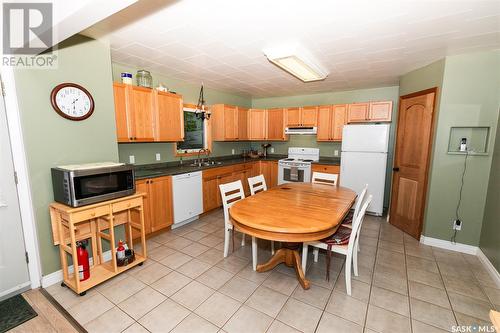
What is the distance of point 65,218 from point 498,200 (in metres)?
4.55

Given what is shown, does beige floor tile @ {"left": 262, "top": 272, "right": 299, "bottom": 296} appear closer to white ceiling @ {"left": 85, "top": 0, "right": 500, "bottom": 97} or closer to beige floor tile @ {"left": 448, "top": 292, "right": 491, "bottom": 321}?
beige floor tile @ {"left": 448, "top": 292, "right": 491, "bottom": 321}

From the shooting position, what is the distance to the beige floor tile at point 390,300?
6.37 ft

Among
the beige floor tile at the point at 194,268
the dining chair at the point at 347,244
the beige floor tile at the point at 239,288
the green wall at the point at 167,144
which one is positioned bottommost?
the beige floor tile at the point at 194,268

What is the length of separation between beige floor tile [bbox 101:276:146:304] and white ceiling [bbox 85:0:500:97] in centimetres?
254

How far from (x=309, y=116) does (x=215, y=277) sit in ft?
13.0

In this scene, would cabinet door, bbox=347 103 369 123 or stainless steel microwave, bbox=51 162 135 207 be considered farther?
cabinet door, bbox=347 103 369 123

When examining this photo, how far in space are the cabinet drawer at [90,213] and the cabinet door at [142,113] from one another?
126 centimetres

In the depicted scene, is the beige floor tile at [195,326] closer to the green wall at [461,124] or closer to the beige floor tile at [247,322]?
the beige floor tile at [247,322]

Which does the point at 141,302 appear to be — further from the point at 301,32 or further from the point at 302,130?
the point at 302,130

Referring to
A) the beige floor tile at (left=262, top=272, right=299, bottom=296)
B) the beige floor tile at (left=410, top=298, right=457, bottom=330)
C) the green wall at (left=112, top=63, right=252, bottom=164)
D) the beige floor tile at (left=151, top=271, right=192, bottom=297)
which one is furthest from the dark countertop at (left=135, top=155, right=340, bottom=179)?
the beige floor tile at (left=410, top=298, right=457, bottom=330)

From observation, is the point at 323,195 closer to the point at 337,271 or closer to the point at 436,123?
the point at 337,271

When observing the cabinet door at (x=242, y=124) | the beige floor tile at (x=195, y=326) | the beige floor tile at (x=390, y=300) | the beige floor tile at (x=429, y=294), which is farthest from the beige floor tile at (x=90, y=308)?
the cabinet door at (x=242, y=124)

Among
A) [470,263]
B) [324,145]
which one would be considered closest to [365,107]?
[324,145]

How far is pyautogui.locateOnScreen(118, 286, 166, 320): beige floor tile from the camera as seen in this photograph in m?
1.91
